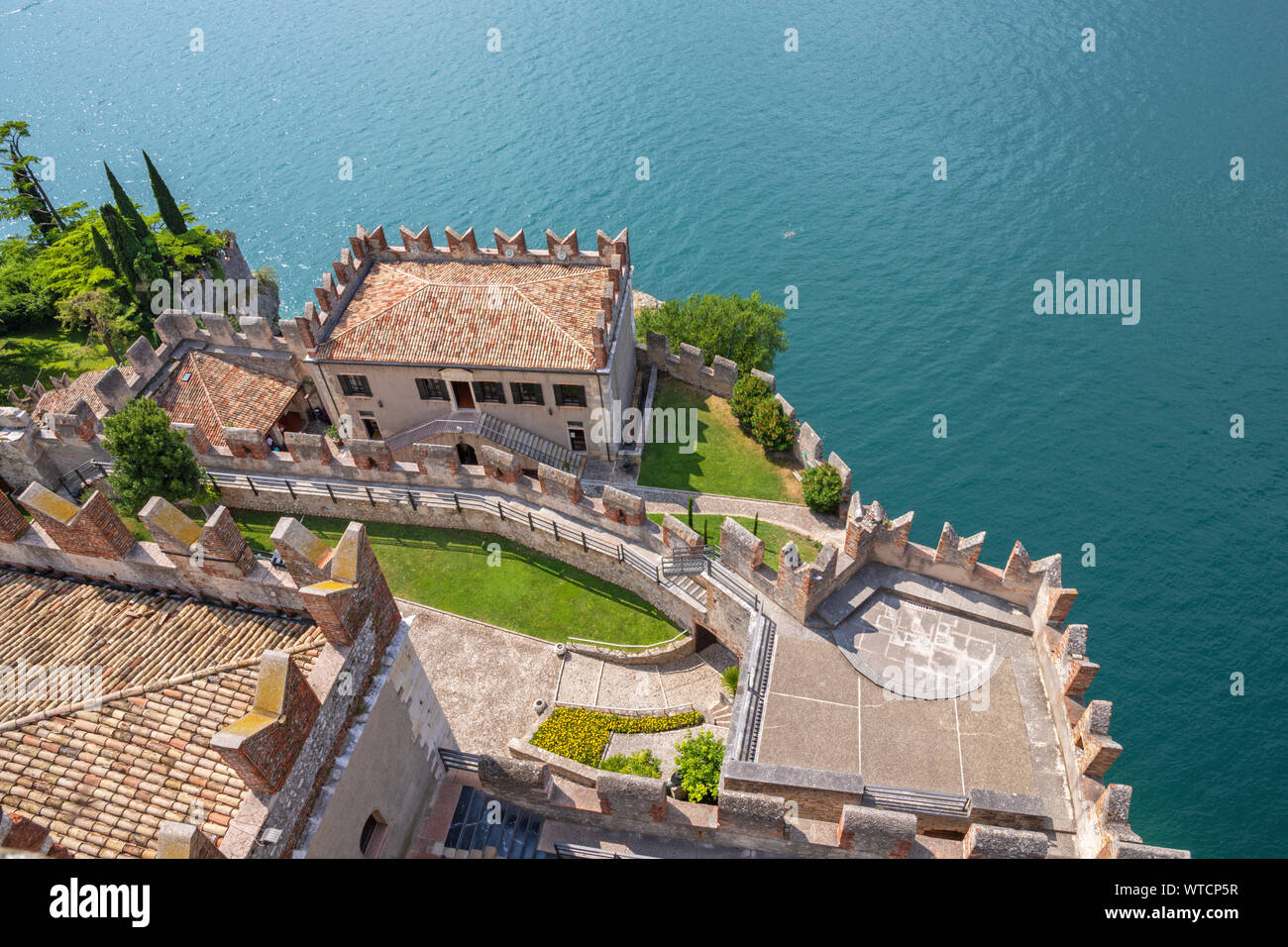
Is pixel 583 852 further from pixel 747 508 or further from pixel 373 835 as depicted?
pixel 747 508

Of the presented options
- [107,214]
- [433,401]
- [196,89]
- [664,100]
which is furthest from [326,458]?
[196,89]

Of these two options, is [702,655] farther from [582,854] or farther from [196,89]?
[196,89]

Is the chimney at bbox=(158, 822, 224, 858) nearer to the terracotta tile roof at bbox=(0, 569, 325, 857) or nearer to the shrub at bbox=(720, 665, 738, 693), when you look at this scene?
the terracotta tile roof at bbox=(0, 569, 325, 857)

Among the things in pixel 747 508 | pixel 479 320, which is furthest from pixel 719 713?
pixel 479 320

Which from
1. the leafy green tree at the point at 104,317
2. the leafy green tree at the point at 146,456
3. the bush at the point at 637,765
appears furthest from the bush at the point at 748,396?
the leafy green tree at the point at 104,317

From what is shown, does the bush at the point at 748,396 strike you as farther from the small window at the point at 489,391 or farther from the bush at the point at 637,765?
the bush at the point at 637,765

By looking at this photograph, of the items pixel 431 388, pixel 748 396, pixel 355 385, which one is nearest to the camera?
pixel 431 388
